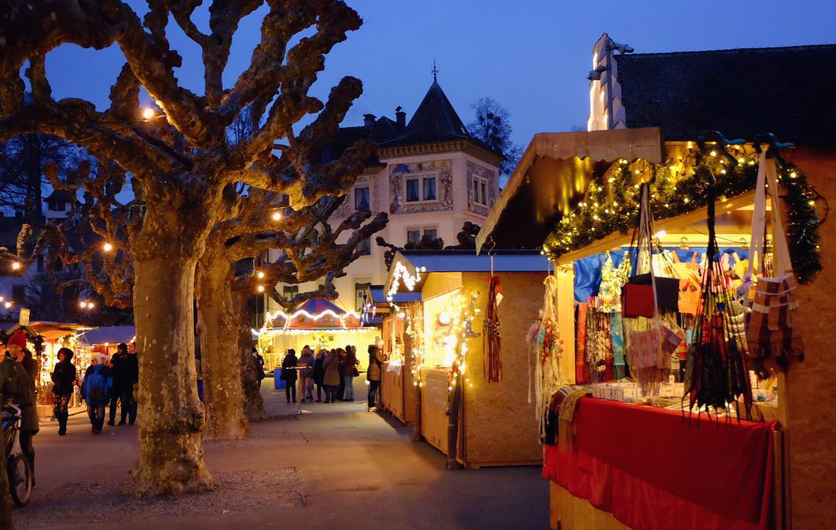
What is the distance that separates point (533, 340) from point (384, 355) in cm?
1545

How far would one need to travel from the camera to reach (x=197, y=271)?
1817 cm

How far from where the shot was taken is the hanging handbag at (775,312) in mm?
4973

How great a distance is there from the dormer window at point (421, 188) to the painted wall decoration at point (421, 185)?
0.13 meters

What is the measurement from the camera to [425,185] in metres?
54.7

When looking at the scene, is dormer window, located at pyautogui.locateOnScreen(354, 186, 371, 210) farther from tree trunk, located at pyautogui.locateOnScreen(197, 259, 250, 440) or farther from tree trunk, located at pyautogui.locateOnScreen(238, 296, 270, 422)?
tree trunk, located at pyautogui.locateOnScreen(197, 259, 250, 440)

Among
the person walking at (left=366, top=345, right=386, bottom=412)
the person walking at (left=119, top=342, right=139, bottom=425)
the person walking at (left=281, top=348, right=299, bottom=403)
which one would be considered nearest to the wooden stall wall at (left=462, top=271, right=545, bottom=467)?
the person walking at (left=119, top=342, right=139, bottom=425)

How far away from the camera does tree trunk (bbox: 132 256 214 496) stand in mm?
11070

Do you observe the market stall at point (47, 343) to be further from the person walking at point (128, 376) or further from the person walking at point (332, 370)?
the person walking at point (332, 370)

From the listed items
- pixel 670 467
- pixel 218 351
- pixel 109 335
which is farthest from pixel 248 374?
pixel 670 467

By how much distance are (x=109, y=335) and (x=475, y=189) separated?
2705 cm

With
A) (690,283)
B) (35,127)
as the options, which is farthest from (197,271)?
(690,283)

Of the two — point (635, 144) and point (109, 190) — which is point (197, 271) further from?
point (635, 144)

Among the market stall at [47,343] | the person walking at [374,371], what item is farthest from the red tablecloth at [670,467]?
the market stall at [47,343]

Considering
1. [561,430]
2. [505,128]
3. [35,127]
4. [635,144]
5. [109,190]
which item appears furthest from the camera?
[505,128]
